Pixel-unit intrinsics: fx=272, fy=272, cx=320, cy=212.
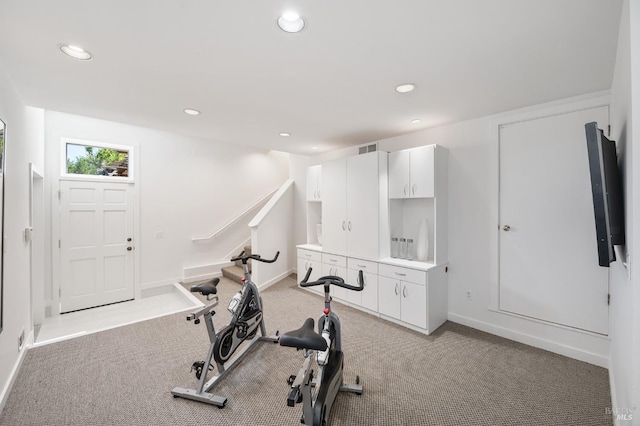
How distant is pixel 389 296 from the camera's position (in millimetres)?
3537

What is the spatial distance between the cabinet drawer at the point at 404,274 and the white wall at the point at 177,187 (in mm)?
3598

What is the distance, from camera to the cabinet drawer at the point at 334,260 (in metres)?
4.16

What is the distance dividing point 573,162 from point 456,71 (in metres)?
1.65

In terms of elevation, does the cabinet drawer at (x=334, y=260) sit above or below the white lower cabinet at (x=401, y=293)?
above

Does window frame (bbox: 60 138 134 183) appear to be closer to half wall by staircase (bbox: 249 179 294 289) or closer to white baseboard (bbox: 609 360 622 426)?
half wall by staircase (bbox: 249 179 294 289)

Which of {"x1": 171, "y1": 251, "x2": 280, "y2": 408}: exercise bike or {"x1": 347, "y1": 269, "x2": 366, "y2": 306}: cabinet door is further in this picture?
{"x1": 347, "y1": 269, "x2": 366, "y2": 306}: cabinet door

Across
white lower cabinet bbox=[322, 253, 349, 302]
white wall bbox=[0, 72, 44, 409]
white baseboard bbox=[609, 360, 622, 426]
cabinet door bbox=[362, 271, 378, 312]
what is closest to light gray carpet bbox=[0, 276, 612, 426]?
white baseboard bbox=[609, 360, 622, 426]

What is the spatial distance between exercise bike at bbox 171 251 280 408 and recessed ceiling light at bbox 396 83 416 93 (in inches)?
88.3

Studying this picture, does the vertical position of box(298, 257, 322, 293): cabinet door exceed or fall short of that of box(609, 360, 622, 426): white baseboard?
it exceeds it

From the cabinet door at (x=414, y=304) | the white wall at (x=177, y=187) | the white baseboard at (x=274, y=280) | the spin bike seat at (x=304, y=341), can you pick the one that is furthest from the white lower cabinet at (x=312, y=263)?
the spin bike seat at (x=304, y=341)

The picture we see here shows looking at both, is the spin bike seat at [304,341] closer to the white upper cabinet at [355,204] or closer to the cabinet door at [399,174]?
the white upper cabinet at [355,204]

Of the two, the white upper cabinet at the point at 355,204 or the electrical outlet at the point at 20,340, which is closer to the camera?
the electrical outlet at the point at 20,340

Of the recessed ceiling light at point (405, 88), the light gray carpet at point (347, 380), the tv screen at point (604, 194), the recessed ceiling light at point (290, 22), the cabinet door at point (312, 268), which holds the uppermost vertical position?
the recessed ceiling light at point (405, 88)

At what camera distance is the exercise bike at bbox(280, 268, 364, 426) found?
1627 mm
